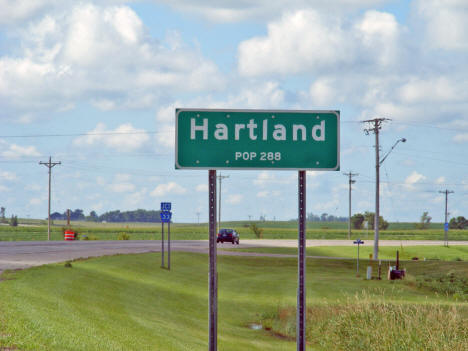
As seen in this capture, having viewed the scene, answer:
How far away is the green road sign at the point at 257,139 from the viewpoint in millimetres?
7766

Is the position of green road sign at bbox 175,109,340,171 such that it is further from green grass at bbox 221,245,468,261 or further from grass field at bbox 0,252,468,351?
green grass at bbox 221,245,468,261

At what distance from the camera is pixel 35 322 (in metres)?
15.3

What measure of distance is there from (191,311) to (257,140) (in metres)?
21.0

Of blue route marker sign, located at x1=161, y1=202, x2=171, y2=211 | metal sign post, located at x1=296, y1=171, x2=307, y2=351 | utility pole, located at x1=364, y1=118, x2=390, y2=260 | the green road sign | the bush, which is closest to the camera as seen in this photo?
metal sign post, located at x1=296, y1=171, x2=307, y2=351

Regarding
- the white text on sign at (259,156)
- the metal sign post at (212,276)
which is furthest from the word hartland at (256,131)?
the metal sign post at (212,276)

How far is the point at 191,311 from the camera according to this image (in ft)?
91.0

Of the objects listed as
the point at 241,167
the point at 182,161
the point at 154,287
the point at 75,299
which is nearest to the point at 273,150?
the point at 241,167

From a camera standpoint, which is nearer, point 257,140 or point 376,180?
point 257,140

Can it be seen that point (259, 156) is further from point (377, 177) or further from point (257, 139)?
point (377, 177)

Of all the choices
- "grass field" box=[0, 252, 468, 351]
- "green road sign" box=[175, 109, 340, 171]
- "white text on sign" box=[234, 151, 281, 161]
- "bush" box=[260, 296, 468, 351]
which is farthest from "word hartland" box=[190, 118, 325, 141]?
"bush" box=[260, 296, 468, 351]

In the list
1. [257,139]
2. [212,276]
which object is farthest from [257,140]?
[212,276]

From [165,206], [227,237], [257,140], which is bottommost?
[227,237]

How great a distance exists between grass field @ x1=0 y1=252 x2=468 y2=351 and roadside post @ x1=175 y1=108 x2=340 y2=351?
681cm

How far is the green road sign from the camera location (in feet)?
25.5
